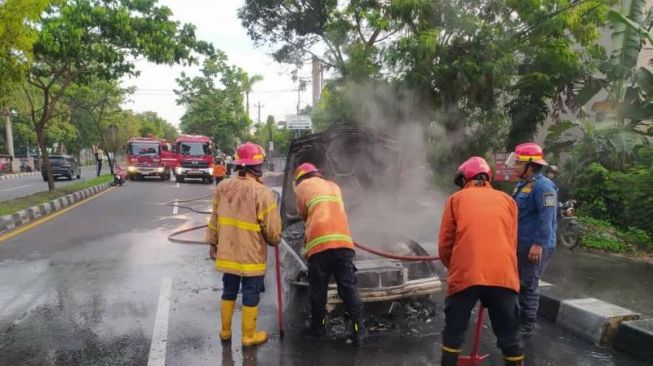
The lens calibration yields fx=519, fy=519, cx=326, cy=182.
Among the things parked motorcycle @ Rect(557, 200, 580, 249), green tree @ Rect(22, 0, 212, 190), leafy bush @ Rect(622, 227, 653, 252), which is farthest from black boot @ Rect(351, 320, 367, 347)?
green tree @ Rect(22, 0, 212, 190)

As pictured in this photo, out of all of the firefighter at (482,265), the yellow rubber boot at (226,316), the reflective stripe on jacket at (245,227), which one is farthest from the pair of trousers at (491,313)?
the yellow rubber boot at (226,316)

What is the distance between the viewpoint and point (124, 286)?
21.1 ft

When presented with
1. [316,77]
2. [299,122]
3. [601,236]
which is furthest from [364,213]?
[316,77]

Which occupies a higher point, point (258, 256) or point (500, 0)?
point (500, 0)

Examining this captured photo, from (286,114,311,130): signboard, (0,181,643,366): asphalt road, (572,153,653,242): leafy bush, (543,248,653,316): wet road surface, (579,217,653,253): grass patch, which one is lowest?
(0,181,643,366): asphalt road

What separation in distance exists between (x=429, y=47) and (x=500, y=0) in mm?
2112

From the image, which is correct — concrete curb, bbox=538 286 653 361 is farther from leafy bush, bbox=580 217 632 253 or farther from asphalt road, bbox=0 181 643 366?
leafy bush, bbox=580 217 632 253

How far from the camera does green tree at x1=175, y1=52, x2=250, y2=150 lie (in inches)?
1793

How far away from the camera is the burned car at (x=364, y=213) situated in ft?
16.5

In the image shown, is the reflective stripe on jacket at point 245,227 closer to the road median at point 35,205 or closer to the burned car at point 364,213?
the burned car at point 364,213

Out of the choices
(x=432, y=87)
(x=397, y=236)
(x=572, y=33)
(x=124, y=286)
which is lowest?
(x=124, y=286)

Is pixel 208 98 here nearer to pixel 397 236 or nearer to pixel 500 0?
pixel 500 0

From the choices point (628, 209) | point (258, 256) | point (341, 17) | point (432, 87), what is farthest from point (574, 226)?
point (341, 17)

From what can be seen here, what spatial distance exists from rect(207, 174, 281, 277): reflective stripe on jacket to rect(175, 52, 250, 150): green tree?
4185 cm
